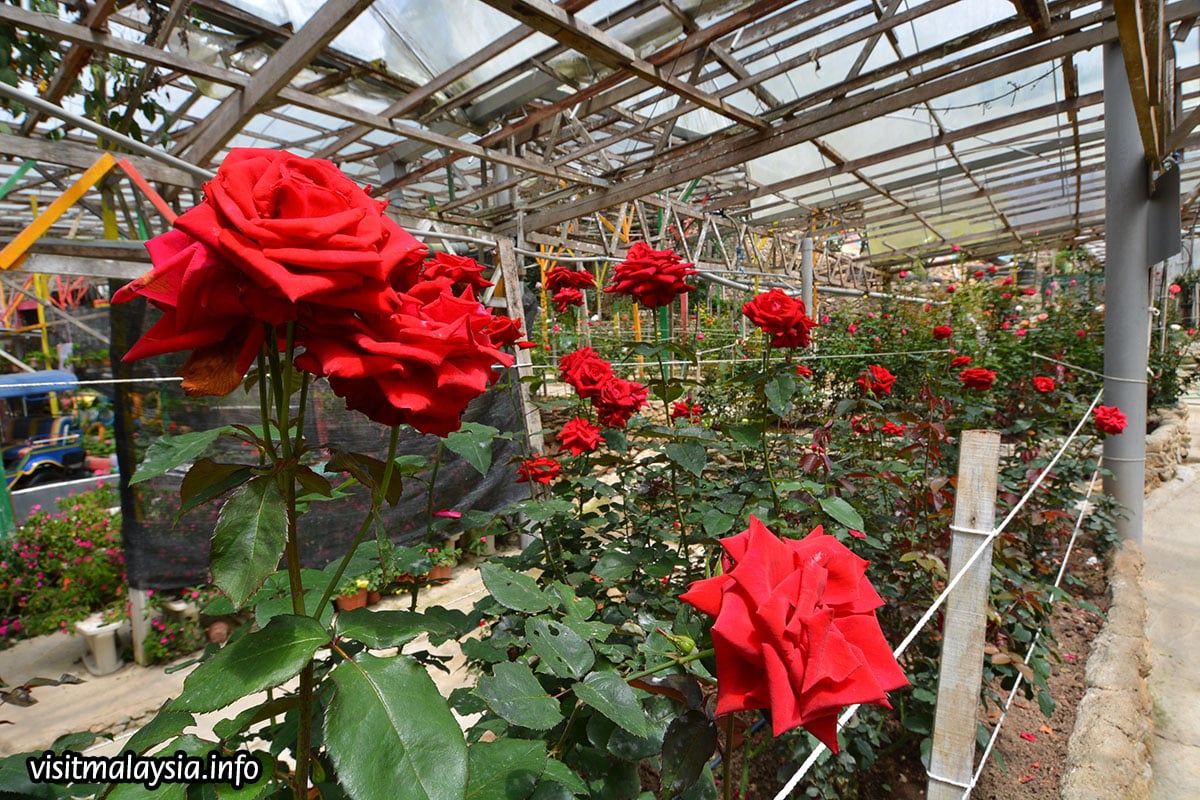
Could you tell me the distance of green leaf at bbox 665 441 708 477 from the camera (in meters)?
1.20

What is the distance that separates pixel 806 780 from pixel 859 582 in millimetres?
1164

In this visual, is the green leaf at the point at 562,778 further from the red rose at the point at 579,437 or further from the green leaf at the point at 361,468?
the red rose at the point at 579,437

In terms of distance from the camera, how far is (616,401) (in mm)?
1352

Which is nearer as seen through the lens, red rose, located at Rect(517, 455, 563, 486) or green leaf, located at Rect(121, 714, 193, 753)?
green leaf, located at Rect(121, 714, 193, 753)

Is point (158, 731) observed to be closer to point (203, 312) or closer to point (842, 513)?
point (203, 312)

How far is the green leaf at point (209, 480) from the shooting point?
426 mm

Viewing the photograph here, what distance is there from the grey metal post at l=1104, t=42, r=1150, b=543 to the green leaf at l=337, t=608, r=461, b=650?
12.5 feet

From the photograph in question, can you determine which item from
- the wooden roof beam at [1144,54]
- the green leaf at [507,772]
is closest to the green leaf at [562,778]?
the green leaf at [507,772]

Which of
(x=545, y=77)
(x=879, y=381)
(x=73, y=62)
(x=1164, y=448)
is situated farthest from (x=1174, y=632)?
(x=73, y=62)

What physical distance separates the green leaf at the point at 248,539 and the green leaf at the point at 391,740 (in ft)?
0.29

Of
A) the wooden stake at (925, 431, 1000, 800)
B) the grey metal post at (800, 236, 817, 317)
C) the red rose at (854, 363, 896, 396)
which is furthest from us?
the grey metal post at (800, 236, 817, 317)

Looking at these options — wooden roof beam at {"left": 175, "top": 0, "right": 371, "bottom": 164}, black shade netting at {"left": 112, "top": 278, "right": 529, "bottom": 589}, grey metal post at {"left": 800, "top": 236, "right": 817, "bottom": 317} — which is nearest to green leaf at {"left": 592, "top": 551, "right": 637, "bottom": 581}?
black shade netting at {"left": 112, "top": 278, "right": 529, "bottom": 589}

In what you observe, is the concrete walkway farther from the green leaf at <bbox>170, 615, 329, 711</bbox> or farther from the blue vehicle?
the blue vehicle

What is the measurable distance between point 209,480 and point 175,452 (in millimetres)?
171
